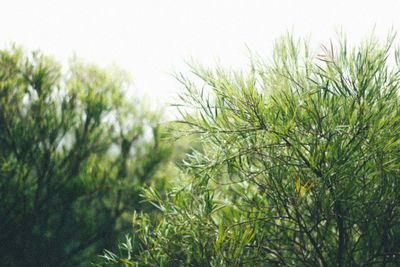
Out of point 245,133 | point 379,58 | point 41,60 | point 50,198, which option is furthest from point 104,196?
point 379,58

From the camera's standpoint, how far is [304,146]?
227 cm

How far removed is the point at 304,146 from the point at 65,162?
379 cm

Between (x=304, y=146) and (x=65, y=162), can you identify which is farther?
(x=65, y=162)

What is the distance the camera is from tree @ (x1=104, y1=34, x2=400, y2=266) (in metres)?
2.27

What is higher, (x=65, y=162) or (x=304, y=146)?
(x=304, y=146)

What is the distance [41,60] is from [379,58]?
426cm

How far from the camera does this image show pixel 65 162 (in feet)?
17.7

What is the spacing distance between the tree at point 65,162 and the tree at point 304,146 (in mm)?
2713

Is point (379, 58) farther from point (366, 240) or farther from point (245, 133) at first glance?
point (366, 240)

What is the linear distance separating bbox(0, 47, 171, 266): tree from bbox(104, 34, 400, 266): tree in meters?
2.71

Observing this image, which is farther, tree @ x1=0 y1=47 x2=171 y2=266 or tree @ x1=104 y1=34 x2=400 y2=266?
tree @ x1=0 y1=47 x2=171 y2=266

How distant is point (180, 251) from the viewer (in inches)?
104

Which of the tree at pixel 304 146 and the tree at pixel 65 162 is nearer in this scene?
the tree at pixel 304 146

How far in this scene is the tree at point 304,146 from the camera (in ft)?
7.46
